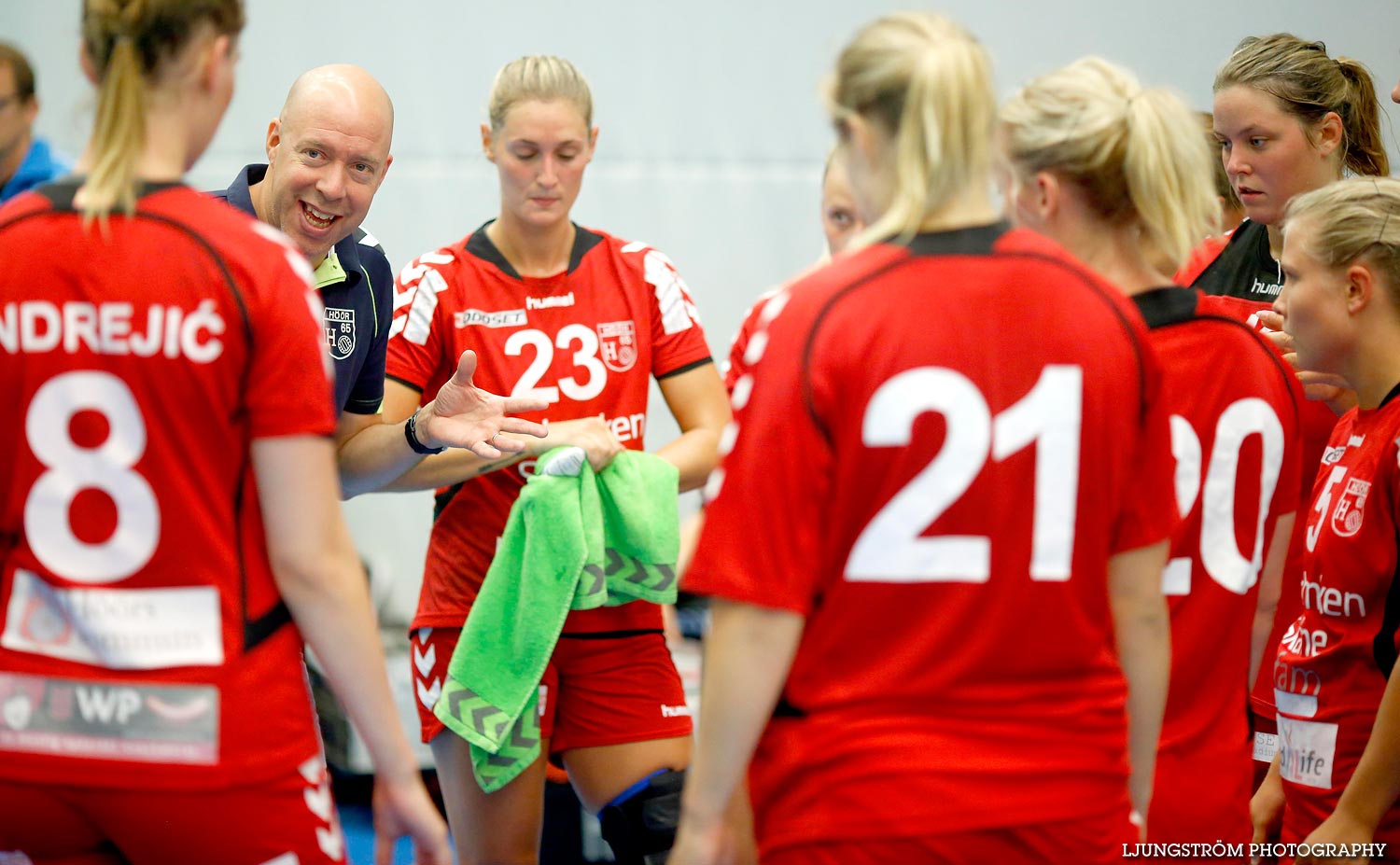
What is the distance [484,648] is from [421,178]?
237 cm

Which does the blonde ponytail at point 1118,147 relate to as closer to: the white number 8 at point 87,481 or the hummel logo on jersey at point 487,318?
the white number 8 at point 87,481

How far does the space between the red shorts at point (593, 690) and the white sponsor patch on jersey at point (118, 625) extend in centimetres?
131

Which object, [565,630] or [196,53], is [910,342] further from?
[565,630]

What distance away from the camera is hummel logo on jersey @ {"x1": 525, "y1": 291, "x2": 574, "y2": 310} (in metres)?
2.88

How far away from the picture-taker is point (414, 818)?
5.22 ft

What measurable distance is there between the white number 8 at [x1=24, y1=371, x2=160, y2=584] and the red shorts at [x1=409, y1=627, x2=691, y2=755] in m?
1.35

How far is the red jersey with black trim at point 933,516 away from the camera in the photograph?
1457 millimetres

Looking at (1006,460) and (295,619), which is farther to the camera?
(295,619)

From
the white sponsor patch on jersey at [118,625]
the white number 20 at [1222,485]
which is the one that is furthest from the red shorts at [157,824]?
the white number 20 at [1222,485]

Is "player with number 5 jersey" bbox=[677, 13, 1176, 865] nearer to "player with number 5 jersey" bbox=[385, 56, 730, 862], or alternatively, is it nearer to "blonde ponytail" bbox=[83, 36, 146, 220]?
"blonde ponytail" bbox=[83, 36, 146, 220]

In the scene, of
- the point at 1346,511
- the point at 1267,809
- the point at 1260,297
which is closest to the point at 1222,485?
the point at 1346,511

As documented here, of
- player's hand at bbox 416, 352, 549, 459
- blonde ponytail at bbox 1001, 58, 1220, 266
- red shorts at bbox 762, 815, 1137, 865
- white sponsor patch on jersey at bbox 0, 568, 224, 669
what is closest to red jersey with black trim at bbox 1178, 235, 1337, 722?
blonde ponytail at bbox 1001, 58, 1220, 266

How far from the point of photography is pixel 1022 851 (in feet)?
4.98

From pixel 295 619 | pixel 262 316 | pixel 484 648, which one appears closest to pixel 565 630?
pixel 484 648
